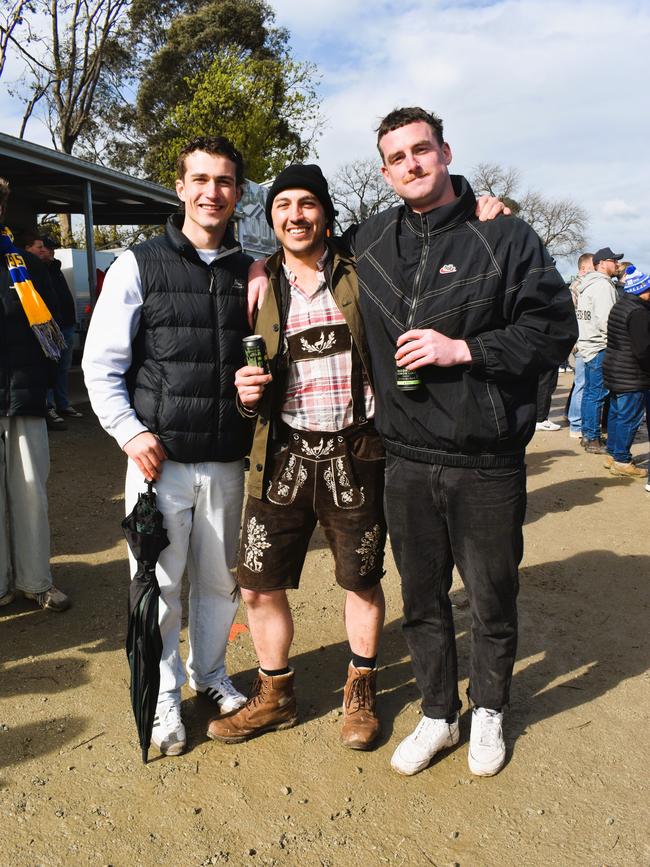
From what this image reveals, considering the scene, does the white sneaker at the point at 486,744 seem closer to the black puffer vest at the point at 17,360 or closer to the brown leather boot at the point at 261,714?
the brown leather boot at the point at 261,714

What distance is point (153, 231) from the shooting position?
2959 centimetres

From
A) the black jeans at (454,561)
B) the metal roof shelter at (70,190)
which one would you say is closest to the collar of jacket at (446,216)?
the black jeans at (454,561)

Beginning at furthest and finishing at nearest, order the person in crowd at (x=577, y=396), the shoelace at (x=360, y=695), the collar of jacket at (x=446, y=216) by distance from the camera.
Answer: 1. the person in crowd at (x=577, y=396)
2. the shoelace at (x=360, y=695)
3. the collar of jacket at (x=446, y=216)

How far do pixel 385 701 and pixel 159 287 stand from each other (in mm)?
2028

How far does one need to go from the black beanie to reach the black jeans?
0.99 metres

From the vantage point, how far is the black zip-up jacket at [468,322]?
2.41 meters

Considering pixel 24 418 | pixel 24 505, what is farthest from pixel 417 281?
pixel 24 505

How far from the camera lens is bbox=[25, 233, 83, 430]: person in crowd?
8.26m

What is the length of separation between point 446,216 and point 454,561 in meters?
1.28

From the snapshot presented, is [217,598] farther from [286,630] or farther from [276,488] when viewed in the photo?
[276,488]

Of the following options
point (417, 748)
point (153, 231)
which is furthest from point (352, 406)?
point (153, 231)

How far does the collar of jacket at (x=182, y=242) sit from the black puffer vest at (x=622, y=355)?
5.07 metres

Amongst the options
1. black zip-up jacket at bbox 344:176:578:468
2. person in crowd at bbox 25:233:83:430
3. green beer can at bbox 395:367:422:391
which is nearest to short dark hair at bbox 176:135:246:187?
black zip-up jacket at bbox 344:176:578:468

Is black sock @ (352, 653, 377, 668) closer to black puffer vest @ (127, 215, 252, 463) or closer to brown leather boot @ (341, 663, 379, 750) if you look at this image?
brown leather boot @ (341, 663, 379, 750)
